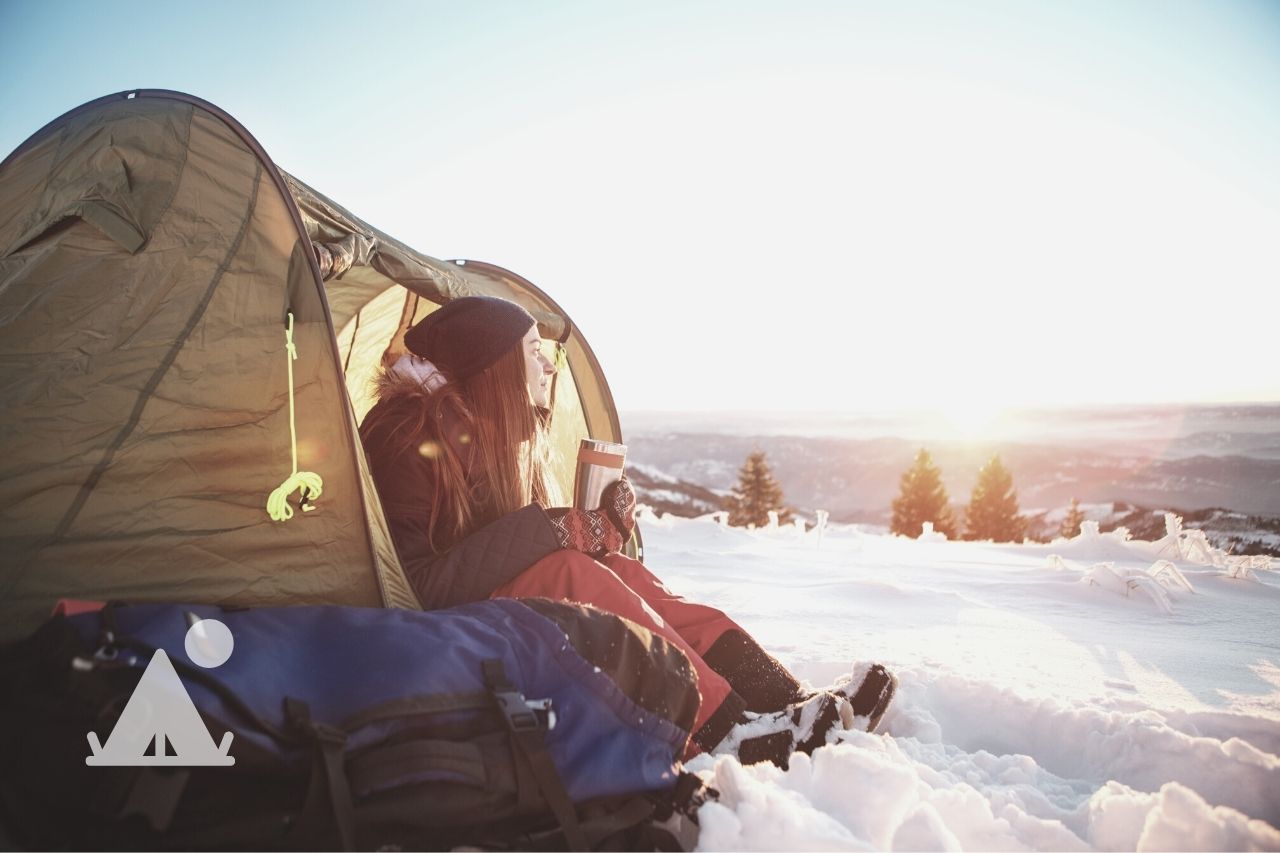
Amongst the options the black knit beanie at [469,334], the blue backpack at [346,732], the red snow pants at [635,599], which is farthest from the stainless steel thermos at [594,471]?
the blue backpack at [346,732]

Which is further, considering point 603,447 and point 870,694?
point 603,447

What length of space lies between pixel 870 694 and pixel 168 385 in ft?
7.61

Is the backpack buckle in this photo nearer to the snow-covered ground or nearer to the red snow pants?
the snow-covered ground

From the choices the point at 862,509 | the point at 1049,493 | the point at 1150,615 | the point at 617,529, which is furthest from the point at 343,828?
the point at 862,509

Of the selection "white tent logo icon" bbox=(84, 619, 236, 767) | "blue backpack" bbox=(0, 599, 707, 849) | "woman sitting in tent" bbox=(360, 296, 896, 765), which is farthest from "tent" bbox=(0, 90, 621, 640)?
"white tent logo icon" bbox=(84, 619, 236, 767)

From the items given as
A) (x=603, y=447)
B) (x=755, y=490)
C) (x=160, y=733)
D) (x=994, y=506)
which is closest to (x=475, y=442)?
(x=603, y=447)

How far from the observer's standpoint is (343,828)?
1.14 meters

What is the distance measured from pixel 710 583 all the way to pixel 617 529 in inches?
82.8

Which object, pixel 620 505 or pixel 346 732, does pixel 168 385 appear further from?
pixel 620 505

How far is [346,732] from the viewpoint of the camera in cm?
126

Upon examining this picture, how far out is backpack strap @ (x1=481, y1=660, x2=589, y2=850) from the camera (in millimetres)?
1260

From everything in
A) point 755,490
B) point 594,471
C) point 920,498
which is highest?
point 594,471

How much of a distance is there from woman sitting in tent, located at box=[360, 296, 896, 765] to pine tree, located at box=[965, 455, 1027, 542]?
36.1 m

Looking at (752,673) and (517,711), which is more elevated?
(517,711)
